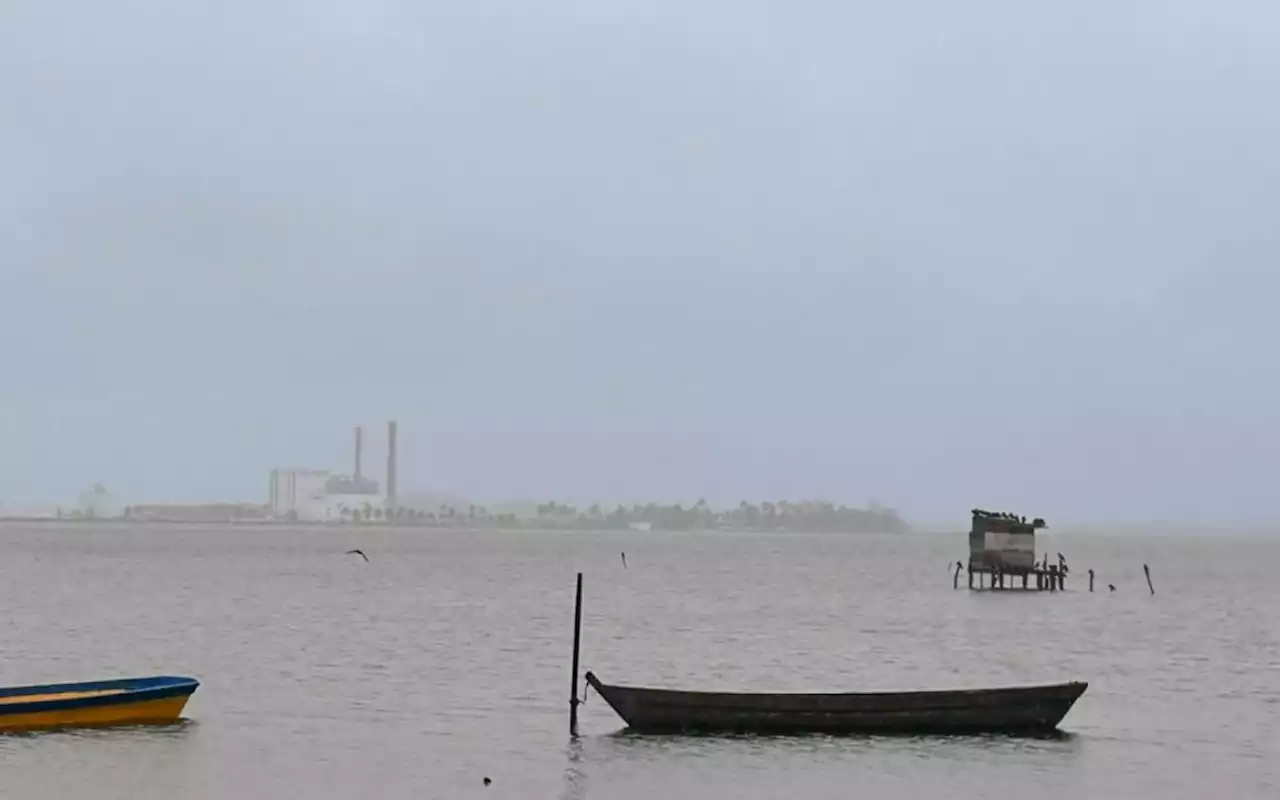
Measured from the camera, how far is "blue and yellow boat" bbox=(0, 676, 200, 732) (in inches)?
1494

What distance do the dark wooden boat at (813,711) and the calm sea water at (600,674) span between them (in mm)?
479

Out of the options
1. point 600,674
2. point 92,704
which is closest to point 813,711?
point 92,704

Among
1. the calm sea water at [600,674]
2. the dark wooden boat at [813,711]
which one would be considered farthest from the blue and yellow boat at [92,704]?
the dark wooden boat at [813,711]

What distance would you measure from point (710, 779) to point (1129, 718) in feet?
55.9

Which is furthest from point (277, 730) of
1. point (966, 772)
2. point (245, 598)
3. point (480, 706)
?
point (245, 598)

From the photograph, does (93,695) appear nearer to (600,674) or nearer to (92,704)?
(92,704)

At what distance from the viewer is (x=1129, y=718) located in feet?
149

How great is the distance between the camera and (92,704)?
38.6m

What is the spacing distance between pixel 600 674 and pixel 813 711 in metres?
20.4

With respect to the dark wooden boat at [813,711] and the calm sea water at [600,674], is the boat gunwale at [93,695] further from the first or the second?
the dark wooden boat at [813,711]

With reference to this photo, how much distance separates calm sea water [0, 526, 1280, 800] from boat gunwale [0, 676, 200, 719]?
761 millimetres

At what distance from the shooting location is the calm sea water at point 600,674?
34375mm

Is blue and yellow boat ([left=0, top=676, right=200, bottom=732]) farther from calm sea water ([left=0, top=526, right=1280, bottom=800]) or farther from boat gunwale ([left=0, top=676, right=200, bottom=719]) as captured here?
calm sea water ([left=0, top=526, right=1280, bottom=800])

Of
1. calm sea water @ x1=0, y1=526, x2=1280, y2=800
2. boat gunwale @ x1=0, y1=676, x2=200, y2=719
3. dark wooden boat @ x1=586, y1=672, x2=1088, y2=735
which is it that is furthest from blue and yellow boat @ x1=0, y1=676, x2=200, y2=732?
dark wooden boat @ x1=586, y1=672, x2=1088, y2=735
